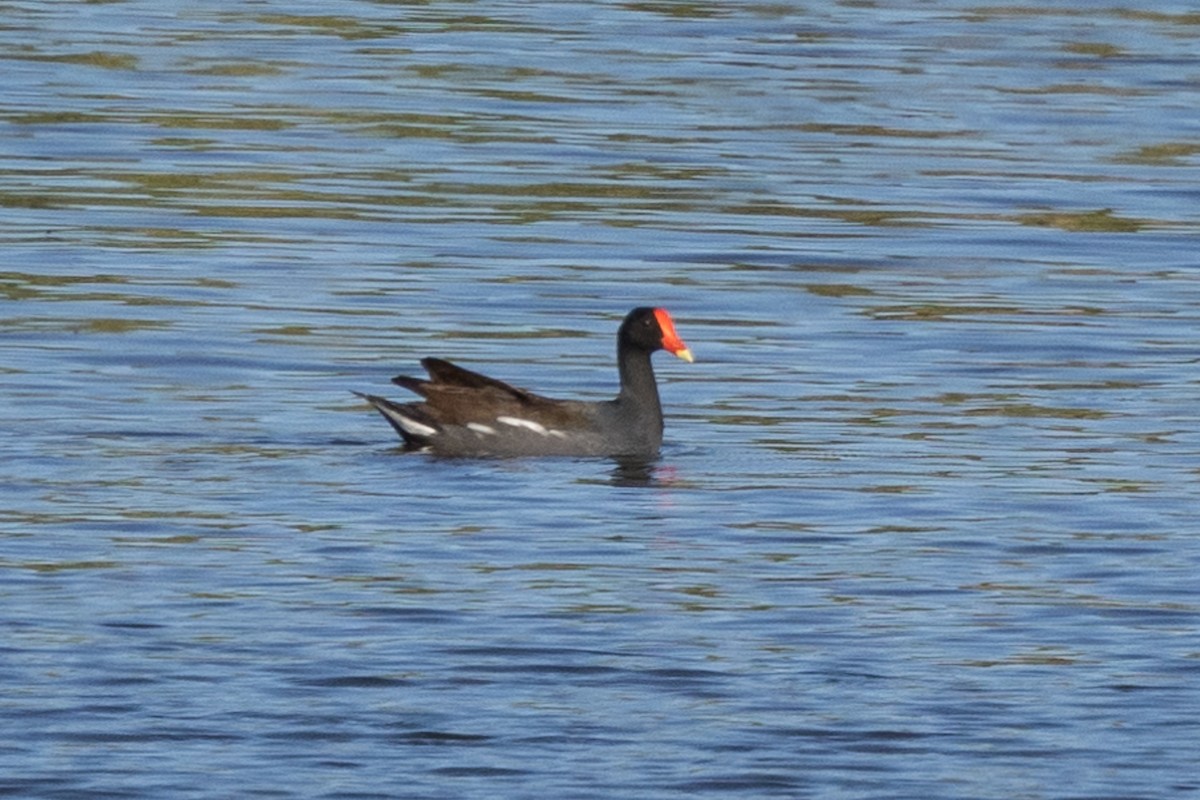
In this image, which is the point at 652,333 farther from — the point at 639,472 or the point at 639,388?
the point at 639,472

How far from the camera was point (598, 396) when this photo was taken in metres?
17.1

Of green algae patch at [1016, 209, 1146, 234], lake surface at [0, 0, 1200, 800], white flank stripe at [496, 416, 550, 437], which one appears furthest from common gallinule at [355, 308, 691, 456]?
green algae patch at [1016, 209, 1146, 234]

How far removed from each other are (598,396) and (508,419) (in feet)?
6.32

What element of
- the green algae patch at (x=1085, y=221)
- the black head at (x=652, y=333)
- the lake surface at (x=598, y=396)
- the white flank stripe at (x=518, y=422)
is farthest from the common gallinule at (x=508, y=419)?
the green algae patch at (x=1085, y=221)

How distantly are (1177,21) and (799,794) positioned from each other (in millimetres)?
26193

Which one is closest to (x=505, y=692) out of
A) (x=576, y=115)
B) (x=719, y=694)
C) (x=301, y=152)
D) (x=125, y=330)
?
(x=719, y=694)

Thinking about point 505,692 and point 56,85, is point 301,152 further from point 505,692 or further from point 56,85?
point 505,692

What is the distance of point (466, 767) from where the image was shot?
970 centimetres

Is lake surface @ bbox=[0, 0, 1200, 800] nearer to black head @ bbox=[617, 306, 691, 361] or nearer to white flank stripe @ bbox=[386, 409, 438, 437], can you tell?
white flank stripe @ bbox=[386, 409, 438, 437]

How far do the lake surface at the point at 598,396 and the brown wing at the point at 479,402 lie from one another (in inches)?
10.9

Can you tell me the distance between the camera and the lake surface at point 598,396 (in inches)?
400

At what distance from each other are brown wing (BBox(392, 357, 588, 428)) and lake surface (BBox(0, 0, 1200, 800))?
28 centimetres

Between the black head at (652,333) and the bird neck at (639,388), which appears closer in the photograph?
the bird neck at (639,388)

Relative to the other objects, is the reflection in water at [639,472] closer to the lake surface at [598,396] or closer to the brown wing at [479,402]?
the lake surface at [598,396]
